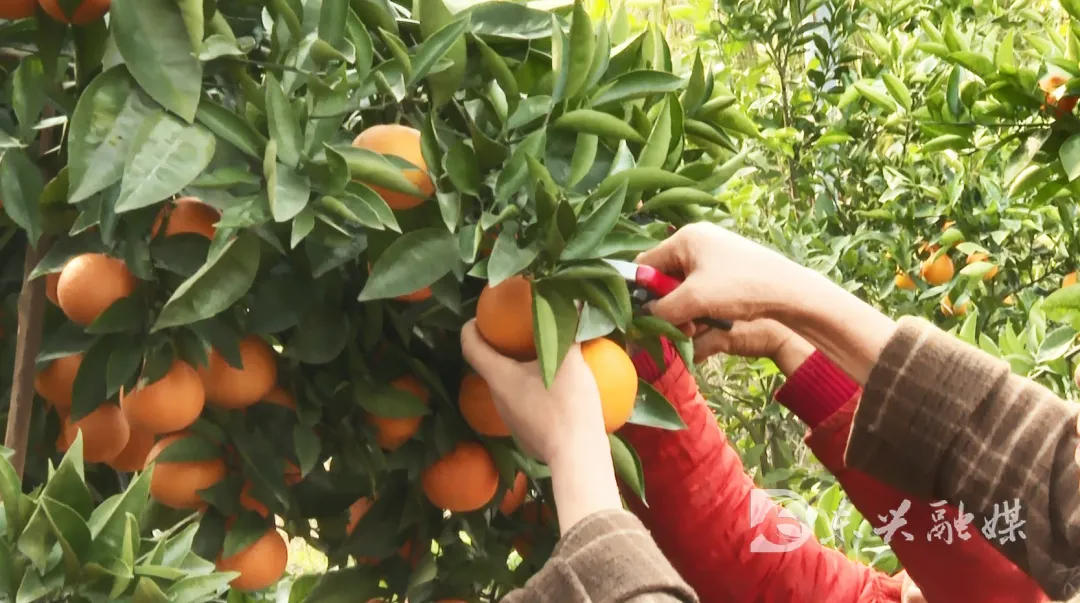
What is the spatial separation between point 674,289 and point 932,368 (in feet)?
0.99

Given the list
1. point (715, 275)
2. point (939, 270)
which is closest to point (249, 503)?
point (715, 275)

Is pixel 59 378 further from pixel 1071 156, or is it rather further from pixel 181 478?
pixel 1071 156

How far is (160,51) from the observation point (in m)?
0.58

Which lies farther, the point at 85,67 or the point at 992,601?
the point at 992,601

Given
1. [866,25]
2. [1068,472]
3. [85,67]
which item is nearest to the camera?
[85,67]

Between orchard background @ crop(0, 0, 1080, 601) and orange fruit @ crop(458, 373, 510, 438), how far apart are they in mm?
21

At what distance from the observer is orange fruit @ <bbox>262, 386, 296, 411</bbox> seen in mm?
767

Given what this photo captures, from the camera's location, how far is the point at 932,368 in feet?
3.33

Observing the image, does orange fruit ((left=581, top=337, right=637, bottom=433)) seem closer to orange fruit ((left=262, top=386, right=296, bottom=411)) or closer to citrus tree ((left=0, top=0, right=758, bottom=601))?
citrus tree ((left=0, top=0, right=758, bottom=601))

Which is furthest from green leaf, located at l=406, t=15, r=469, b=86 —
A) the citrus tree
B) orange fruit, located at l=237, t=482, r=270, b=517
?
orange fruit, located at l=237, t=482, r=270, b=517

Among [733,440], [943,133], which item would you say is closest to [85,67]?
[943,133]

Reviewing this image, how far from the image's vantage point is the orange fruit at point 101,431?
0.78m

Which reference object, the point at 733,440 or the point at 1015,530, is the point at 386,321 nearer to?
the point at 1015,530

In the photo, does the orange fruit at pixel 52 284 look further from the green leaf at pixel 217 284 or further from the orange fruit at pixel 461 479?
the orange fruit at pixel 461 479
